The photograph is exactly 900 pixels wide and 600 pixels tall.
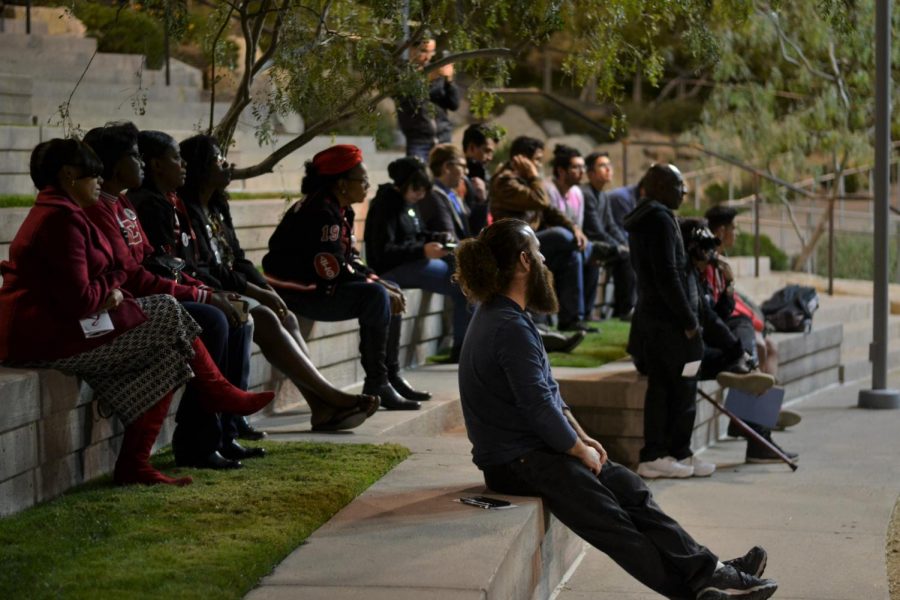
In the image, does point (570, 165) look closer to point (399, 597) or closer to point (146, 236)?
point (146, 236)

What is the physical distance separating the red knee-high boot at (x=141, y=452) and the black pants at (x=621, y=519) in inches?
55.7

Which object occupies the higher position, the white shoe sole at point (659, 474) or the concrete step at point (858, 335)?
the white shoe sole at point (659, 474)

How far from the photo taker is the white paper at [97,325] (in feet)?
18.6

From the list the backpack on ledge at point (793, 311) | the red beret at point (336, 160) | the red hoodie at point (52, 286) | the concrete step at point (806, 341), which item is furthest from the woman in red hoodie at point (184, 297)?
the backpack on ledge at point (793, 311)

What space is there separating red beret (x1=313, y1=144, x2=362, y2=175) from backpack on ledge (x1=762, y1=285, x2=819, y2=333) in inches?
196

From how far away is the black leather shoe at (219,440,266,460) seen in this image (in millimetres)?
6559

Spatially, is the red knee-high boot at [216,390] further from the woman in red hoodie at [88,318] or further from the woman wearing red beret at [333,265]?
the woman wearing red beret at [333,265]

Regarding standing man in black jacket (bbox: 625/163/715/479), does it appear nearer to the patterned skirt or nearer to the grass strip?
the patterned skirt

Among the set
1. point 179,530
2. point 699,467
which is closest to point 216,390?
point 179,530

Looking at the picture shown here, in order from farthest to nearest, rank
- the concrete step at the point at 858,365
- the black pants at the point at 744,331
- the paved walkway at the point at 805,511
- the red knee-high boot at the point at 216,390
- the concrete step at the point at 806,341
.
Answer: the concrete step at the point at 858,365
the concrete step at the point at 806,341
the black pants at the point at 744,331
the paved walkway at the point at 805,511
the red knee-high boot at the point at 216,390

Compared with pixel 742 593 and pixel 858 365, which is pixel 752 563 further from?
pixel 858 365

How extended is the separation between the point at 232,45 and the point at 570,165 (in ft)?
13.1

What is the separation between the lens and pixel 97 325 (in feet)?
18.7

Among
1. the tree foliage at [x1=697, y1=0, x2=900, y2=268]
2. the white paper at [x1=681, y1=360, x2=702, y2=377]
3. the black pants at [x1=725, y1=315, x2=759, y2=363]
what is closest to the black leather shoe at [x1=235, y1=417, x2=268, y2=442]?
the white paper at [x1=681, y1=360, x2=702, y2=377]
